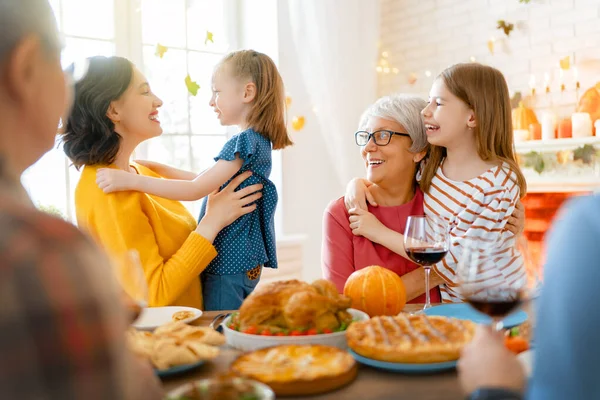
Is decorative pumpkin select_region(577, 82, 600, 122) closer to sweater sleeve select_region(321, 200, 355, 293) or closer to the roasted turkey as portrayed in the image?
sweater sleeve select_region(321, 200, 355, 293)

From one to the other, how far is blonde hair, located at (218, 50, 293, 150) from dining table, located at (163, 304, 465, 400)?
1.43m

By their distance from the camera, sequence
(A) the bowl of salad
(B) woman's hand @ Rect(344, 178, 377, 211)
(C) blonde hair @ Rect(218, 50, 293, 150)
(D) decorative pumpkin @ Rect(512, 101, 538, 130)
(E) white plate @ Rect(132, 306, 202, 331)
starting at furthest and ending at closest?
(D) decorative pumpkin @ Rect(512, 101, 538, 130) < (C) blonde hair @ Rect(218, 50, 293, 150) < (B) woman's hand @ Rect(344, 178, 377, 211) < (E) white plate @ Rect(132, 306, 202, 331) < (A) the bowl of salad

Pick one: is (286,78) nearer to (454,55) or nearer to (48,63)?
(454,55)

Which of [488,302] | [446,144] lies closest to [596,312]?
[488,302]

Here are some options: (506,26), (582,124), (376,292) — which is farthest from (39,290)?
(506,26)

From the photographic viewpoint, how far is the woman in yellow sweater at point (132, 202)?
1.91 metres

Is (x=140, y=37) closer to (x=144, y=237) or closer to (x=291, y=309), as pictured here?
(x=144, y=237)

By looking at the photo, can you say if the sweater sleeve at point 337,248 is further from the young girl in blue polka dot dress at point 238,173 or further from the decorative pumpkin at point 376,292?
the decorative pumpkin at point 376,292

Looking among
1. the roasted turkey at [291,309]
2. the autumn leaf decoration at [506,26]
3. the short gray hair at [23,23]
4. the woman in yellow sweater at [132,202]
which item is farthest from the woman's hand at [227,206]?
the autumn leaf decoration at [506,26]

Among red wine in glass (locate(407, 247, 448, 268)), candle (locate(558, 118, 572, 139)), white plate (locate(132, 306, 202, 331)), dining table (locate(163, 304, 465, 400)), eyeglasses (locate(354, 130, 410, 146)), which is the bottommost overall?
white plate (locate(132, 306, 202, 331))

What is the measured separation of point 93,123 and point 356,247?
1044 mm

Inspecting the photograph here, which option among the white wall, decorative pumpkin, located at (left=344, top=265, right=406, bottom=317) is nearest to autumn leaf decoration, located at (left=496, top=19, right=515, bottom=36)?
the white wall

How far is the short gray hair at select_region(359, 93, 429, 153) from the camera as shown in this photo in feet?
7.02

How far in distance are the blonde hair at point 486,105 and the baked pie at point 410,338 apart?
3.50ft
